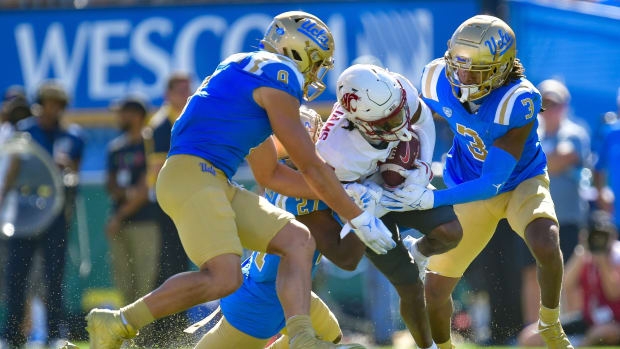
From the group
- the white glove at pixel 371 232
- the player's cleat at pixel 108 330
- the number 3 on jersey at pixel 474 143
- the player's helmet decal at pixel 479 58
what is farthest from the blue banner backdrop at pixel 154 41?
the player's cleat at pixel 108 330

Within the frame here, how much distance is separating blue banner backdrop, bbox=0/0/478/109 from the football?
5012 mm

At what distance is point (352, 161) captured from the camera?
5.67 meters

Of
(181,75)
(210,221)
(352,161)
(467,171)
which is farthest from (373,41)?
(210,221)

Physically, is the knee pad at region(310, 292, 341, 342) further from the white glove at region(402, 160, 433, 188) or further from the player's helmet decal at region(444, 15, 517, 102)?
the player's helmet decal at region(444, 15, 517, 102)

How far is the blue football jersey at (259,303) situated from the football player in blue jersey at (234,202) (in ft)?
1.62

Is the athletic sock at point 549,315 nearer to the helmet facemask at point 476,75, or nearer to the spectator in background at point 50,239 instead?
the helmet facemask at point 476,75

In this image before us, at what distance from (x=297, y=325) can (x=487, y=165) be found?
5.02 feet

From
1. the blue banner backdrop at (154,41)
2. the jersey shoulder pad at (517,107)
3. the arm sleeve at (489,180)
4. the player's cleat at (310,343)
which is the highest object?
the jersey shoulder pad at (517,107)

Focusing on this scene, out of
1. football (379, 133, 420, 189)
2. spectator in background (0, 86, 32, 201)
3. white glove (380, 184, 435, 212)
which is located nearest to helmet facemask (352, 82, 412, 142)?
football (379, 133, 420, 189)

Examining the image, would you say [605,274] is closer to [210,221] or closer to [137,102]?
[137,102]

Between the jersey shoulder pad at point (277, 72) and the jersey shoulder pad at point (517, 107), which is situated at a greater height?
the jersey shoulder pad at point (277, 72)

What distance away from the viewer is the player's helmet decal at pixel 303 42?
547 cm

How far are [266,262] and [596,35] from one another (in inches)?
209

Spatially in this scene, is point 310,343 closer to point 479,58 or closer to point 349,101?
point 349,101
